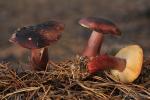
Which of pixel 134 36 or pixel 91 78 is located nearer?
pixel 91 78

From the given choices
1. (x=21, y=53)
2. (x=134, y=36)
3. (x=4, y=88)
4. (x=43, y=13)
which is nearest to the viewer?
(x=4, y=88)

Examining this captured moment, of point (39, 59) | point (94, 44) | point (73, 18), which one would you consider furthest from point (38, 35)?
point (73, 18)

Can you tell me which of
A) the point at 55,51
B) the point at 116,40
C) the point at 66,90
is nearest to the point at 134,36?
the point at 116,40

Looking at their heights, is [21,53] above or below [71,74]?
below

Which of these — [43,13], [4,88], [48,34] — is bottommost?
[43,13]

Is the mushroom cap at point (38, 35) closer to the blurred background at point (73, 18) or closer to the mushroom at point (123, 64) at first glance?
the mushroom at point (123, 64)

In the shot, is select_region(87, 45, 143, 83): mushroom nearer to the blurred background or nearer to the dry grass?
the dry grass

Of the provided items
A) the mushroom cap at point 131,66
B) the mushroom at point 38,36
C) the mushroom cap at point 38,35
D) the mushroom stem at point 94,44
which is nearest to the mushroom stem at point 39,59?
the mushroom at point 38,36

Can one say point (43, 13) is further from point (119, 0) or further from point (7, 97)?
point (7, 97)
